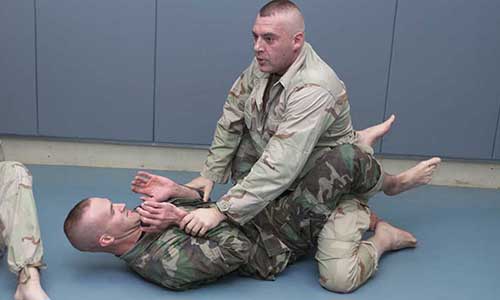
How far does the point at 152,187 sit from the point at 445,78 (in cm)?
174

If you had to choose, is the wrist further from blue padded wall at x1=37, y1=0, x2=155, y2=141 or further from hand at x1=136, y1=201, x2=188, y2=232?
blue padded wall at x1=37, y1=0, x2=155, y2=141

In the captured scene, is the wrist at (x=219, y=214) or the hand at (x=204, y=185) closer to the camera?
the wrist at (x=219, y=214)

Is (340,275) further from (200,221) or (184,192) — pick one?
(184,192)

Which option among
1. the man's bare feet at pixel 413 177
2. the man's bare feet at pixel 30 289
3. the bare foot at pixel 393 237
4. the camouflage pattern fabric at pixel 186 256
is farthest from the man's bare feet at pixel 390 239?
the man's bare feet at pixel 30 289

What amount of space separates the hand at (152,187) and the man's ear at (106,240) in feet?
0.83

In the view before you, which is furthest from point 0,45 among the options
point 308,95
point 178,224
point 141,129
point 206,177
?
point 308,95

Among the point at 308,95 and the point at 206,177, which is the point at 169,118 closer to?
the point at 206,177

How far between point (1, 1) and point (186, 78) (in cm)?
103

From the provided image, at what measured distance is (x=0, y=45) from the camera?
3.36 meters

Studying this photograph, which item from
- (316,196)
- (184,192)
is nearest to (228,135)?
(184,192)

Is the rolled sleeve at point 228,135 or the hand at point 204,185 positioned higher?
the rolled sleeve at point 228,135

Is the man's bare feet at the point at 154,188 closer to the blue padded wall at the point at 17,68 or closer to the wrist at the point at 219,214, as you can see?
the wrist at the point at 219,214

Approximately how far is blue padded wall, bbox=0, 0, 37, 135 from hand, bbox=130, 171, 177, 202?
124 cm

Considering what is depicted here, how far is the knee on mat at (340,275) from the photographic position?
2.38 meters
